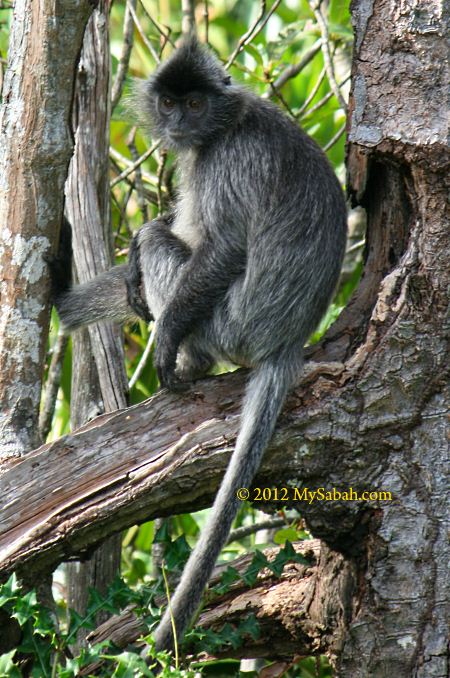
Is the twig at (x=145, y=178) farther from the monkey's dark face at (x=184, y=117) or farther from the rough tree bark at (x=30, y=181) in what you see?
the rough tree bark at (x=30, y=181)

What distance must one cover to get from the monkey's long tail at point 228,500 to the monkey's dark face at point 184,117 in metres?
1.39

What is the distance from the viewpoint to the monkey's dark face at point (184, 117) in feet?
14.4

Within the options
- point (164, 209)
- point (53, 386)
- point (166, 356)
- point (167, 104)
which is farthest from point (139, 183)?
point (166, 356)

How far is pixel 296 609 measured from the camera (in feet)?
12.9

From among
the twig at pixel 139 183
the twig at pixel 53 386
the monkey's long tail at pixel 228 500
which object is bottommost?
the monkey's long tail at pixel 228 500

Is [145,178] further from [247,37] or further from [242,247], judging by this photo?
[242,247]

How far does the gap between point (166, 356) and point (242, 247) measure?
1.95 feet

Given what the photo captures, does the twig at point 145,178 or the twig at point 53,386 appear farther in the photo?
the twig at point 145,178

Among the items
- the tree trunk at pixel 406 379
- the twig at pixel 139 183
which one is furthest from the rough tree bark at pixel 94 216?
the tree trunk at pixel 406 379

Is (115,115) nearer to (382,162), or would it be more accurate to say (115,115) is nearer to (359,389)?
(382,162)

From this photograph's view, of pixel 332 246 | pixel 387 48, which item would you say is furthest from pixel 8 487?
pixel 387 48

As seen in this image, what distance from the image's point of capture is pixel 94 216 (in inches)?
185

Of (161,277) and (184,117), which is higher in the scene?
(184,117)

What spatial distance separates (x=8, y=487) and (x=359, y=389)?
139cm
